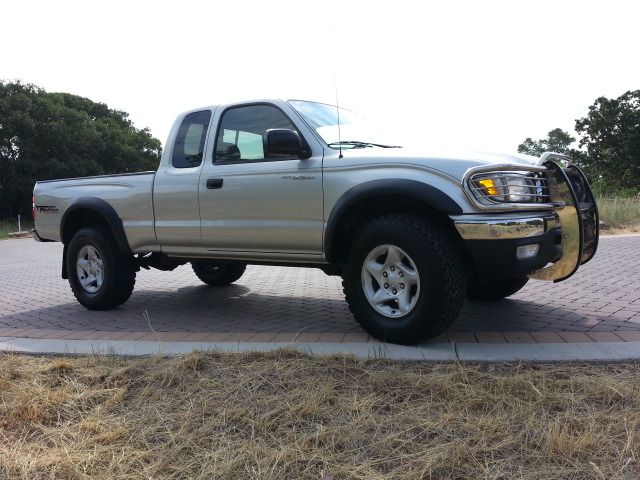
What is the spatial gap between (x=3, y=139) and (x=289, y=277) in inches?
1338

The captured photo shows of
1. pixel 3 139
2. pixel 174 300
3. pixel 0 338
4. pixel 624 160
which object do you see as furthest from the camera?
pixel 624 160

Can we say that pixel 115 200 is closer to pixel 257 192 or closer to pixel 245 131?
pixel 245 131

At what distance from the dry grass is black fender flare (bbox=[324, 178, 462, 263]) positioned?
3.22 ft

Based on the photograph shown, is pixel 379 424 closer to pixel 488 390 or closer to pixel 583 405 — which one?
pixel 488 390

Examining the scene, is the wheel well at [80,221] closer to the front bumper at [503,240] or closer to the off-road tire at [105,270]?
the off-road tire at [105,270]

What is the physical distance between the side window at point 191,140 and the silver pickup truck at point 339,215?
0.02 m

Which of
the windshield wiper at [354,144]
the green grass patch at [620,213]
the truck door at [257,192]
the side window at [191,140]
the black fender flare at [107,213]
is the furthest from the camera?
the green grass patch at [620,213]

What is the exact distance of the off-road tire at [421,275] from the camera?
11.8 feet

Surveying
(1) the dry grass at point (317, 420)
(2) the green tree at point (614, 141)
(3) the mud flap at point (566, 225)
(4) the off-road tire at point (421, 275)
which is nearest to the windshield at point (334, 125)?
(4) the off-road tire at point (421, 275)

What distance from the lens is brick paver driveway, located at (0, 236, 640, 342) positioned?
14.0 ft

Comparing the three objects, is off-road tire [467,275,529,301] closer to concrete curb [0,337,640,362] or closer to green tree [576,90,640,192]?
concrete curb [0,337,640,362]

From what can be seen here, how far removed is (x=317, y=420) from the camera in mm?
2730

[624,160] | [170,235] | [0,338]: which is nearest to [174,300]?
[170,235]

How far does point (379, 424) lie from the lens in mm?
2633
